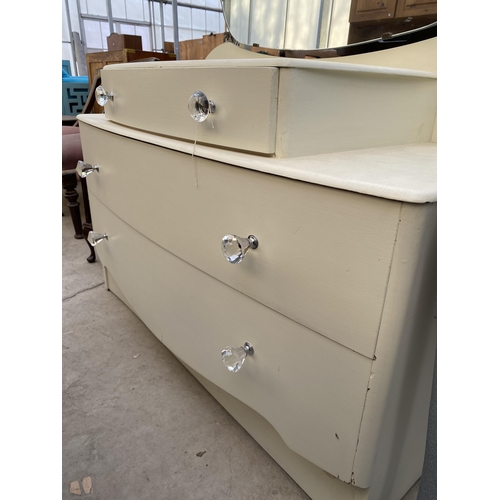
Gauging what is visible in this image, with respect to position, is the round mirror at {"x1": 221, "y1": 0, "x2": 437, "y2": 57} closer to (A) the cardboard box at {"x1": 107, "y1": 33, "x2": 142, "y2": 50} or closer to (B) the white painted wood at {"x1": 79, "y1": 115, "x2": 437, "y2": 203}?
(B) the white painted wood at {"x1": 79, "y1": 115, "x2": 437, "y2": 203}

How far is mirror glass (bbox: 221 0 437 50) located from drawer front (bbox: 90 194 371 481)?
0.57 meters

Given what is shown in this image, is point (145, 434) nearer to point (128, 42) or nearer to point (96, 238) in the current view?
point (96, 238)

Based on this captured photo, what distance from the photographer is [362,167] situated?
0.46 meters

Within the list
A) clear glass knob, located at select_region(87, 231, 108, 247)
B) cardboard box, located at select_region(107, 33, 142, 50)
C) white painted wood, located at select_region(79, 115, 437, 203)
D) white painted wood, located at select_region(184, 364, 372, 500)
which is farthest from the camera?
cardboard box, located at select_region(107, 33, 142, 50)

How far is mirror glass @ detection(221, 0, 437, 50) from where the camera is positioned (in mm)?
682

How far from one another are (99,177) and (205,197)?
0.50m

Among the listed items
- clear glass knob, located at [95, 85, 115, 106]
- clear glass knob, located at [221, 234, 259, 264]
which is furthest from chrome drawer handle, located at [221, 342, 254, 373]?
clear glass knob, located at [95, 85, 115, 106]

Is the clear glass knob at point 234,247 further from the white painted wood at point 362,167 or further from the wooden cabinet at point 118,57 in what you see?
the wooden cabinet at point 118,57

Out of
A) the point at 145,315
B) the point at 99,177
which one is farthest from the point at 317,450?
the point at 99,177

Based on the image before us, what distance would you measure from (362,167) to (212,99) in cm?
24
